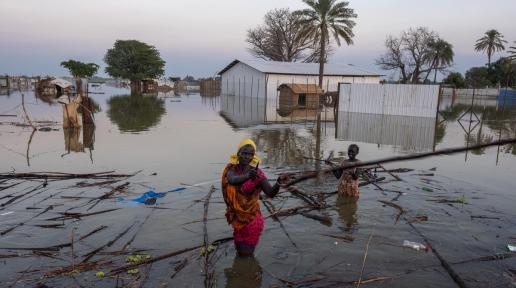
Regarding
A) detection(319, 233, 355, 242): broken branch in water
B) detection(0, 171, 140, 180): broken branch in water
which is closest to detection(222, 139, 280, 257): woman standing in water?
detection(319, 233, 355, 242): broken branch in water

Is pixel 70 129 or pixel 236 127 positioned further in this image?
pixel 236 127

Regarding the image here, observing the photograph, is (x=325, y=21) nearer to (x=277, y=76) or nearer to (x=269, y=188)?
(x=277, y=76)

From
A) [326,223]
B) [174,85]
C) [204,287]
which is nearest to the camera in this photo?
[204,287]

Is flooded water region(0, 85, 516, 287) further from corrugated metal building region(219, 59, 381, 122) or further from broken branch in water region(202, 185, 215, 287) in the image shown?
corrugated metal building region(219, 59, 381, 122)

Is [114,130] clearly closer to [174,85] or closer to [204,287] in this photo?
[204,287]

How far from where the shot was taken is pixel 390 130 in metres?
17.9

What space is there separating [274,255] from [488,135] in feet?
52.5

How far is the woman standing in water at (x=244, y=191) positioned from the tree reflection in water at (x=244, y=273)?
0.31 metres

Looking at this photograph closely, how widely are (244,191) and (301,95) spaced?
3709 cm

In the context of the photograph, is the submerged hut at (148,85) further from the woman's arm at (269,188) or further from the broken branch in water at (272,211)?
the woman's arm at (269,188)

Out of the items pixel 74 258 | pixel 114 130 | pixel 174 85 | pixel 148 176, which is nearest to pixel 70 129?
pixel 114 130

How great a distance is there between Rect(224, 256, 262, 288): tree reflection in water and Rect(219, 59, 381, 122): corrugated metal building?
3566 cm

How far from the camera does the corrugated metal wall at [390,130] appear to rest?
14664 mm

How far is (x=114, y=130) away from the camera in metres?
16.8
